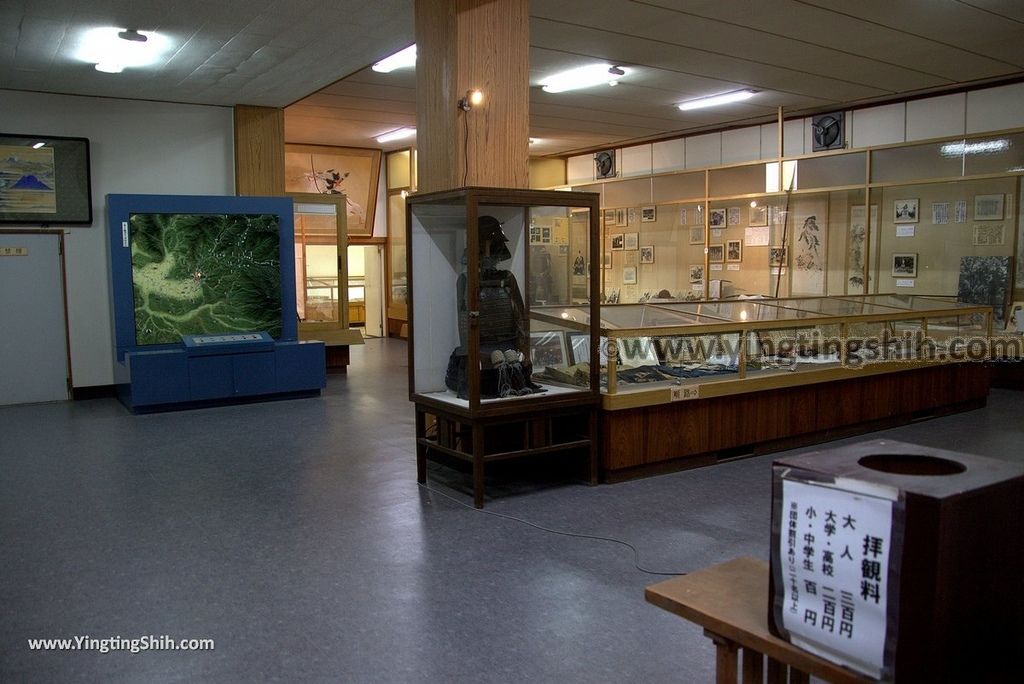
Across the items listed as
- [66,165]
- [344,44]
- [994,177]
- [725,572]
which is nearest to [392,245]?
[66,165]

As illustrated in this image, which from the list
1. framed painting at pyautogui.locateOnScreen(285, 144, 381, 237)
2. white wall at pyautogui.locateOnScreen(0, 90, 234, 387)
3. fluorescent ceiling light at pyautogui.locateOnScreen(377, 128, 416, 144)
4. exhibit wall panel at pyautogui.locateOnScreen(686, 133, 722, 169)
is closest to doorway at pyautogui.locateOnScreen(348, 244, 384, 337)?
framed painting at pyautogui.locateOnScreen(285, 144, 381, 237)

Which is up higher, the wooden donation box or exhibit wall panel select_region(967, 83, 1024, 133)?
exhibit wall panel select_region(967, 83, 1024, 133)

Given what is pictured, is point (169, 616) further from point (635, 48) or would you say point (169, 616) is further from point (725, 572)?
point (635, 48)

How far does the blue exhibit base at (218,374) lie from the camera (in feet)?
26.8

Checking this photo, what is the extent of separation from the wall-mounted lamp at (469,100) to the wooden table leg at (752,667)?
4246 mm

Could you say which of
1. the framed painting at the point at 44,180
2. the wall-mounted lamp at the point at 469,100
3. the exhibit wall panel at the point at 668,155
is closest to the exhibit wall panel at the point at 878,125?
the exhibit wall panel at the point at 668,155

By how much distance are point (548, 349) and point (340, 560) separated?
2.18 meters

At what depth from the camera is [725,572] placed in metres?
1.89

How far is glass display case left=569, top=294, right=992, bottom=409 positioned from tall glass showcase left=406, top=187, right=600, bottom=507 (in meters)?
0.14

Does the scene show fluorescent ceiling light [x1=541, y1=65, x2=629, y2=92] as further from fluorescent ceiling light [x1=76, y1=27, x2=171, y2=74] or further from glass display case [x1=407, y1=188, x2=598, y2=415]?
fluorescent ceiling light [x1=76, y1=27, x2=171, y2=74]

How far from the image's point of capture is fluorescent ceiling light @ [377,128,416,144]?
12438mm

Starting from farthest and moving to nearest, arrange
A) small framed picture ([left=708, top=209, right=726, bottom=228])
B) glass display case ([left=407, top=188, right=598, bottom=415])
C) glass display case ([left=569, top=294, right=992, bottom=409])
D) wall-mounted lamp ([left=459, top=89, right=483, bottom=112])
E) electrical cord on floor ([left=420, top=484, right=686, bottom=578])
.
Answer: small framed picture ([left=708, top=209, right=726, bottom=228])
glass display case ([left=569, top=294, right=992, bottom=409])
wall-mounted lamp ([left=459, top=89, right=483, bottom=112])
glass display case ([left=407, top=188, right=598, bottom=415])
electrical cord on floor ([left=420, top=484, right=686, bottom=578])

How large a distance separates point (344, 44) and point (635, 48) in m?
2.76

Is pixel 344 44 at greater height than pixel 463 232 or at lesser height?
greater
